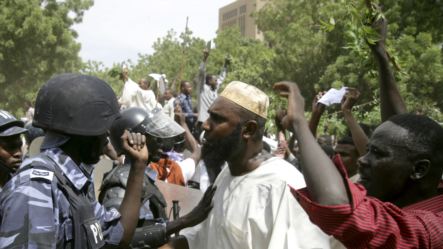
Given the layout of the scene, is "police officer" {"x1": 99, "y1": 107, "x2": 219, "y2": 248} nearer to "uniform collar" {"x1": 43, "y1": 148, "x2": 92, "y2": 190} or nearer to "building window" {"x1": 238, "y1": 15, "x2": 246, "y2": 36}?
"uniform collar" {"x1": 43, "y1": 148, "x2": 92, "y2": 190}

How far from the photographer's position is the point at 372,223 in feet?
6.74

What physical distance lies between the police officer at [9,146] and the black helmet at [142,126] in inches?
27.3

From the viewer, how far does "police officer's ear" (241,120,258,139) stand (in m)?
3.64

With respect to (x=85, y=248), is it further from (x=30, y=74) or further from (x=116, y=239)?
(x=30, y=74)

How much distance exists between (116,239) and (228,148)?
1.00 metres

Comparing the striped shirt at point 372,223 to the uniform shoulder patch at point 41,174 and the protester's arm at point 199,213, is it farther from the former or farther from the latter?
the protester's arm at point 199,213

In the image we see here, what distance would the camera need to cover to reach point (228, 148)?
11.8 feet

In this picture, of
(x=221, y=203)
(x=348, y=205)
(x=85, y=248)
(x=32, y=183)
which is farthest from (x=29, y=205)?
(x=221, y=203)

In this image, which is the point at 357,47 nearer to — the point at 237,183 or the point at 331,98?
the point at 331,98

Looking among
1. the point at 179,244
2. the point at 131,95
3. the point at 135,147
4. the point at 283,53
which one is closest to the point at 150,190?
the point at 179,244

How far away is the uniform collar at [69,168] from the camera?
8.29ft

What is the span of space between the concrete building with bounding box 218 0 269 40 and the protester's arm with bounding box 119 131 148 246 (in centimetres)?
7835

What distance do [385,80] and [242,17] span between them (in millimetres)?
95554

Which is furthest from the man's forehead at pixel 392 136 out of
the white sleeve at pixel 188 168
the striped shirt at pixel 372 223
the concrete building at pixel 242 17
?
the concrete building at pixel 242 17
